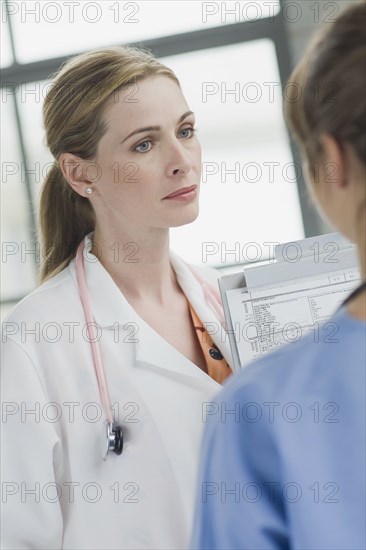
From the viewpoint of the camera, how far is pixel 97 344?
1.35 m

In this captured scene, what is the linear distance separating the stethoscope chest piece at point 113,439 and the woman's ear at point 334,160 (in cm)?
73

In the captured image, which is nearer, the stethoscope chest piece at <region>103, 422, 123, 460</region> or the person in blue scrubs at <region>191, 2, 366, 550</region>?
the person in blue scrubs at <region>191, 2, 366, 550</region>

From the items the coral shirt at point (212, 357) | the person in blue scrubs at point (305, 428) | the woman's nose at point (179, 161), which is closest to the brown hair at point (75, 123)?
the woman's nose at point (179, 161)

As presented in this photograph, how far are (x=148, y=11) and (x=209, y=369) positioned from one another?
2.11 metres

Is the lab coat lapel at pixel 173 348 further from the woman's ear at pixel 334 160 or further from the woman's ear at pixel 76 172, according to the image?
the woman's ear at pixel 334 160

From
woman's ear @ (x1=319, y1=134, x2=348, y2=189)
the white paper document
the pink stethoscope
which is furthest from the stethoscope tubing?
woman's ear @ (x1=319, y1=134, x2=348, y2=189)

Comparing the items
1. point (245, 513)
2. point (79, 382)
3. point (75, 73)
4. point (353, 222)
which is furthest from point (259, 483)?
point (75, 73)

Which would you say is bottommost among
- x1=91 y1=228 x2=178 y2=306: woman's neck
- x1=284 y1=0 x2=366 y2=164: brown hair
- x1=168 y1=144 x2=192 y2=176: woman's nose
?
x1=91 y1=228 x2=178 y2=306: woman's neck

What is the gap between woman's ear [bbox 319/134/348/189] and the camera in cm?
62

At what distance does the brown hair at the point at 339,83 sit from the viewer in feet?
1.97

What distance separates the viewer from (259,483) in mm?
694

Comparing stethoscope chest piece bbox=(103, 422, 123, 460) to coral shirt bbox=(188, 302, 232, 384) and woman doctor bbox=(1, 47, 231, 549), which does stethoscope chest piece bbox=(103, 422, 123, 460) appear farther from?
coral shirt bbox=(188, 302, 232, 384)

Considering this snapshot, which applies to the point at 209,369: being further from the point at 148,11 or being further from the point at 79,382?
the point at 148,11

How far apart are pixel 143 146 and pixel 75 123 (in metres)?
0.12
